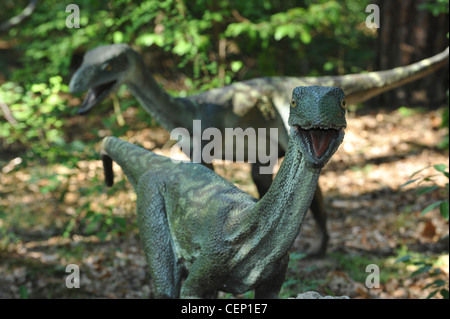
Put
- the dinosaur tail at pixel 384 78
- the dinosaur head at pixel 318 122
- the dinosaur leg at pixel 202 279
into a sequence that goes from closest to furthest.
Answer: the dinosaur head at pixel 318 122 < the dinosaur leg at pixel 202 279 < the dinosaur tail at pixel 384 78

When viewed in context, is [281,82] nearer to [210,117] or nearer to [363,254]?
[210,117]

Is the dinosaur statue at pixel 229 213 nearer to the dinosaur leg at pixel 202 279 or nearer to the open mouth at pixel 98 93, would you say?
the dinosaur leg at pixel 202 279

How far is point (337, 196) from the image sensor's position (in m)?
7.38

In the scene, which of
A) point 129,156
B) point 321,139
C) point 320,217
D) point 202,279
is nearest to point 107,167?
point 129,156

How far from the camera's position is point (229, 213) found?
261cm

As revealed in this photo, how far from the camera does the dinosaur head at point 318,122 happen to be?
1945mm

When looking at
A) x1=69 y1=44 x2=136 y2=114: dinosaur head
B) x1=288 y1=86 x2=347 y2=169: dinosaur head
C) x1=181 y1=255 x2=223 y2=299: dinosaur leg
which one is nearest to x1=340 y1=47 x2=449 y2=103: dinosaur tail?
x1=69 y1=44 x2=136 y2=114: dinosaur head

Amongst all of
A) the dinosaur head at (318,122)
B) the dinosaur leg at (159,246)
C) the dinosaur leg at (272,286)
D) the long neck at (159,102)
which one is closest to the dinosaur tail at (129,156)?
the dinosaur leg at (159,246)

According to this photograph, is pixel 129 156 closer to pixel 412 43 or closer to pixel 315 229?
pixel 315 229

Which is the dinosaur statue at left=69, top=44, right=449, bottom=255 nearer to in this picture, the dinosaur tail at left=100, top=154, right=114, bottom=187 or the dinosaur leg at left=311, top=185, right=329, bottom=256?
the dinosaur leg at left=311, top=185, right=329, bottom=256

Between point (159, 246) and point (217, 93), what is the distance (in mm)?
1980

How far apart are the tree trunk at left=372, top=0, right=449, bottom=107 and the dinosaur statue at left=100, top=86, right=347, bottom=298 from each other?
7386mm

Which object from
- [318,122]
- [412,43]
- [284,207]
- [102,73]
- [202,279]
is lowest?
[202,279]

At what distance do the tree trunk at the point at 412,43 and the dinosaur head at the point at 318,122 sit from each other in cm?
791
